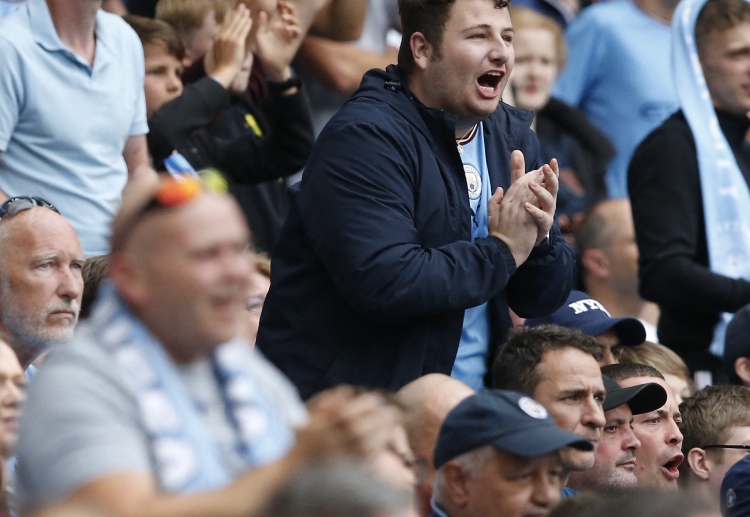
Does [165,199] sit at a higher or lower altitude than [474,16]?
higher

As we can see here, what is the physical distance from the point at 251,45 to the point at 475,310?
93.0 inches

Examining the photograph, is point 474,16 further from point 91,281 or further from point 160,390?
point 160,390

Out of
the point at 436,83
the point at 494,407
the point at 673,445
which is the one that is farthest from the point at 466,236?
the point at 673,445

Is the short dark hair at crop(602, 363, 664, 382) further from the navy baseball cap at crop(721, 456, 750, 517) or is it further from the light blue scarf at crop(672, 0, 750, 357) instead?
the light blue scarf at crop(672, 0, 750, 357)

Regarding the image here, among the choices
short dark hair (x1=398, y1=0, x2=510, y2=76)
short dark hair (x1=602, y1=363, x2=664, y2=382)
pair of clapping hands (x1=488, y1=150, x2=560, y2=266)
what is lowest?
short dark hair (x1=602, y1=363, x2=664, y2=382)

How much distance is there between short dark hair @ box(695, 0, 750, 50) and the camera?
6.66 metres

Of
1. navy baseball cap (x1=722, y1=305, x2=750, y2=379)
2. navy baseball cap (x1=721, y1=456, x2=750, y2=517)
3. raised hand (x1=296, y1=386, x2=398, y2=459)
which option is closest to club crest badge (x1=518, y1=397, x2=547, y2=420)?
navy baseball cap (x1=721, y1=456, x2=750, y2=517)

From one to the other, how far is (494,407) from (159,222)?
1336 millimetres

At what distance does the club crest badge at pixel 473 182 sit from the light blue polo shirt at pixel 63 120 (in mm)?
1490

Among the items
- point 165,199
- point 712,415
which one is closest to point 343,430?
point 165,199

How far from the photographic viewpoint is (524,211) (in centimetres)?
447

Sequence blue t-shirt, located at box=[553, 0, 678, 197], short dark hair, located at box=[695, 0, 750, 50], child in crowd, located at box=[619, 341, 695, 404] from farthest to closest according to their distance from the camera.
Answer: blue t-shirt, located at box=[553, 0, 678, 197], short dark hair, located at box=[695, 0, 750, 50], child in crowd, located at box=[619, 341, 695, 404]

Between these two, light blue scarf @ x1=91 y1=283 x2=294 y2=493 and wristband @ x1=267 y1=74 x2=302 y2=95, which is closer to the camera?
light blue scarf @ x1=91 y1=283 x2=294 y2=493

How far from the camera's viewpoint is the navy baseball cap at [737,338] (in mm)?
5961
